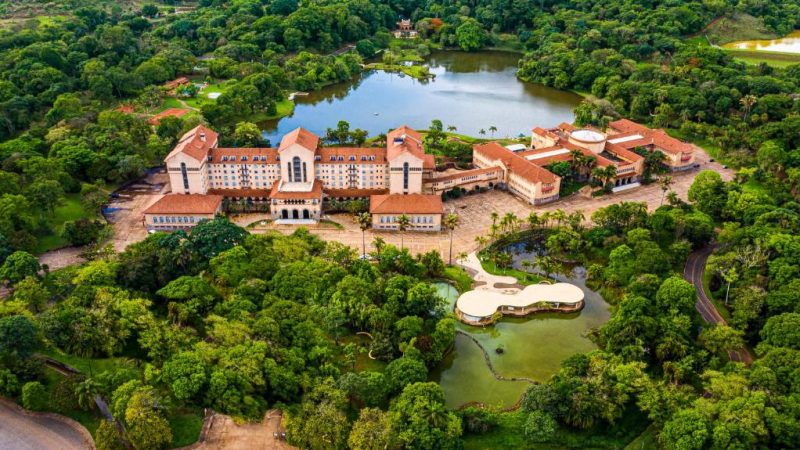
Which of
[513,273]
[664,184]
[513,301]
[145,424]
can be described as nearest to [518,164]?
[664,184]

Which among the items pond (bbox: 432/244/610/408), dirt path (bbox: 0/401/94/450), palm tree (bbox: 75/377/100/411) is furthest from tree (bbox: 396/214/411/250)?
dirt path (bbox: 0/401/94/450)

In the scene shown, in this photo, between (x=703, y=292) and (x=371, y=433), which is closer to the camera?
(x=371, y=433)

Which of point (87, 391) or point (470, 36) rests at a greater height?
point (470, 36)

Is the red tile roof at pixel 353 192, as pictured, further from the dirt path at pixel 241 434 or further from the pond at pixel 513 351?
the dirt path at pixel 241 434

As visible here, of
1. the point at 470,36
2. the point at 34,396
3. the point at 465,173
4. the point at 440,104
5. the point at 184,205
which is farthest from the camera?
the point at 470,36

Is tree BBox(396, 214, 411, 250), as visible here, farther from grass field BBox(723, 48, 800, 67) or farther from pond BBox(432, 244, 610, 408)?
grass field BBox(723, 48, 800, 67)

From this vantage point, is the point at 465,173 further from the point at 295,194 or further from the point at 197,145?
the point at 197,145
